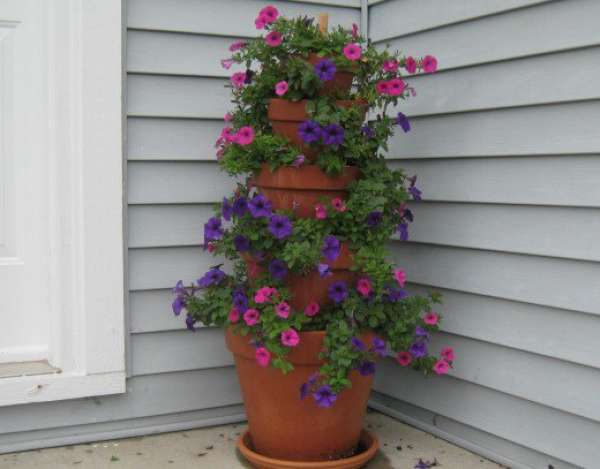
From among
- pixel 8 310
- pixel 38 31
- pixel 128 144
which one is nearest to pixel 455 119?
pixel 128 144

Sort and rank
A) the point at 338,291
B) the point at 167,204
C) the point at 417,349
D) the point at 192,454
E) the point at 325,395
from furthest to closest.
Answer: the point at 167,204 < the point at 192,454 < the point at 417,349 < the point at 338,291 < the point at 325,395

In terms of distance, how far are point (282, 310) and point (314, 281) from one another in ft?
0.52

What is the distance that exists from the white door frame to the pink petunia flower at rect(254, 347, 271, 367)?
1.93 feet

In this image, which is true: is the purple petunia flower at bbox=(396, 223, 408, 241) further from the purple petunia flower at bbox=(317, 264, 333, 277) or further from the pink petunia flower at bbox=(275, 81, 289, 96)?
the pink petunia flower at bbox=(275, 81, 289, 96)

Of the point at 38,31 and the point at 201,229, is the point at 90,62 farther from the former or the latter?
the point at 201,229

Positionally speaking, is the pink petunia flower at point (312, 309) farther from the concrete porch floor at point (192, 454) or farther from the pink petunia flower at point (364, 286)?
the concrete porch floor at point (192, 454)

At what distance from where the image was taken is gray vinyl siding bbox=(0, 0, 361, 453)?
8.25 ft

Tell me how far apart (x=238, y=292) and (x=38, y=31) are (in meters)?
1.05

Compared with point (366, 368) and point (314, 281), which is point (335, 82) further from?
point (366, 368)

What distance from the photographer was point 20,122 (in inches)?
96.3

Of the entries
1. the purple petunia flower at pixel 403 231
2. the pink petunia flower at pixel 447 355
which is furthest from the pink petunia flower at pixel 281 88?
the pink petunia flower at pixel 447 355

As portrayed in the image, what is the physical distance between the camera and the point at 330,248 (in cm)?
216

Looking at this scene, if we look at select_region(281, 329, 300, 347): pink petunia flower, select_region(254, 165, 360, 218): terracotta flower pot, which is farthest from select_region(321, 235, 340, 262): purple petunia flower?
select_region(281, 329, 300, 347): pink petunia flower

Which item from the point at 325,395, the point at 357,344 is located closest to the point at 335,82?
the point at 357,344
